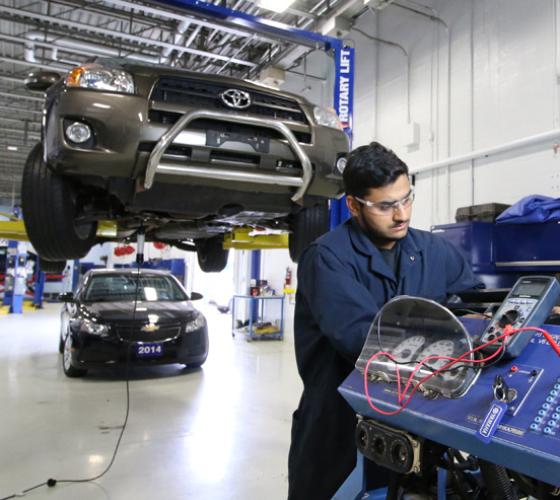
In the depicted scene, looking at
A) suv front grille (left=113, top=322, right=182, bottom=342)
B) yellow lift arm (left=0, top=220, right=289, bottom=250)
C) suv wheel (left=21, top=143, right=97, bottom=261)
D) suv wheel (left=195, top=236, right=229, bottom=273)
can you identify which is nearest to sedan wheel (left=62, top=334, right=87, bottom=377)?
suv front grille (left=113, top=322, right=182, bottom=342)

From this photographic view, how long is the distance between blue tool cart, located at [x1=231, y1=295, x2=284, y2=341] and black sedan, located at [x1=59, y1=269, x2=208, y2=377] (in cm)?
248

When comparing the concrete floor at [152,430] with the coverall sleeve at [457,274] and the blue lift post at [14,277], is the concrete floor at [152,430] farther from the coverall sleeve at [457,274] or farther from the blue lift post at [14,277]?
the blue lift post at [14,277]

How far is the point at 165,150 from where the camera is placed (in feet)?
7.14

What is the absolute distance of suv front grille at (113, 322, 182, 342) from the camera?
4.49 metres

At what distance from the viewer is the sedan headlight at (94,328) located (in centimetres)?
444

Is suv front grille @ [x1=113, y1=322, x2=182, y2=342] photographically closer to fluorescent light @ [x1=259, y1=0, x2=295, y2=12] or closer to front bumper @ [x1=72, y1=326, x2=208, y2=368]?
front bumper @ [x1=72, y1=326, x2=208, y2=368]

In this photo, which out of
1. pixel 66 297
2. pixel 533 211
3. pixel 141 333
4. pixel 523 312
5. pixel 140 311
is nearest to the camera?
pixel 523 312

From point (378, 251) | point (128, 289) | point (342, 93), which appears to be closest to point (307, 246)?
point (378, 251)

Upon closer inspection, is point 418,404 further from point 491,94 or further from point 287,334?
point 287,334

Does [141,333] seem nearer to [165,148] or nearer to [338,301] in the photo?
[165,148]

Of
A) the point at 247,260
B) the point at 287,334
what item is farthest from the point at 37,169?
the point at 247,260

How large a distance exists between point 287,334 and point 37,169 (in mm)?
6450

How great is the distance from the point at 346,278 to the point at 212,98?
1.55 metres

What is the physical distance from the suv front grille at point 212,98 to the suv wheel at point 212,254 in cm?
214
